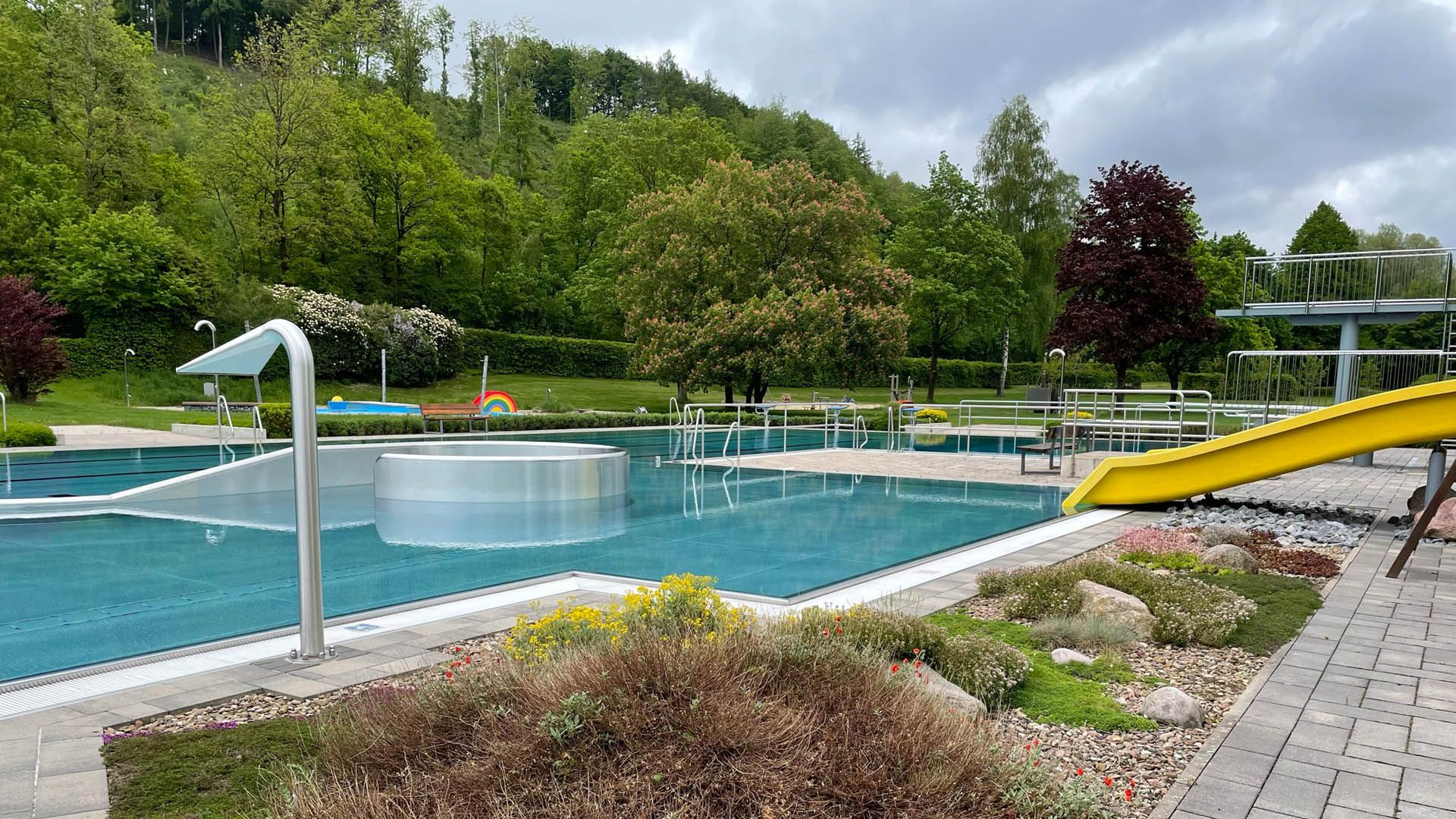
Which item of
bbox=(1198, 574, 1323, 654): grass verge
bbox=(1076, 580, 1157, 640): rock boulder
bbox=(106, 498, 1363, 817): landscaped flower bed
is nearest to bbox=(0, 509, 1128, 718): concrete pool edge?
bbox=(106, 498, 1363, 817): landscaped flower bed

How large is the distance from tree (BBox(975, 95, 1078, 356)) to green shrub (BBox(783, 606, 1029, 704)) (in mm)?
37148

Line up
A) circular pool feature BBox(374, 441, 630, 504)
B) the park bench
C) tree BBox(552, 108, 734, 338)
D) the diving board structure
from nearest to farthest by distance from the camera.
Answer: circular pool feature BBox(374, 441, 630, 504), the park bench, the diving board structure, tree BBox(552, 108, 734, 338)

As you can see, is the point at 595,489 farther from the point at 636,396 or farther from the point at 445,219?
the point at 445,219

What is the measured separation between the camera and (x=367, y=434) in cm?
1972

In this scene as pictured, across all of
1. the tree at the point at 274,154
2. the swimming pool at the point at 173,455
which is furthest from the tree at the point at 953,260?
the tree at the point at 274,154

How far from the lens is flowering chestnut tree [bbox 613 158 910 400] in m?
23.2

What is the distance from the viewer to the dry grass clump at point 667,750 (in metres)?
2.27

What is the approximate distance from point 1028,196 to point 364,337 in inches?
1142

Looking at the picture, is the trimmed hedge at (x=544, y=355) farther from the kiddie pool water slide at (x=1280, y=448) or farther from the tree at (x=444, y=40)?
the tree at (x=444, y=40)

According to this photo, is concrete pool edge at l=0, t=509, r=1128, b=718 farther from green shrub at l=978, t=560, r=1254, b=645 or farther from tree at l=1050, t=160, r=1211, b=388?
Answer: tree at l=1050, t=160, r=1211, b=388

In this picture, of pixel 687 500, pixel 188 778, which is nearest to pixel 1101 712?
pixel 188 778

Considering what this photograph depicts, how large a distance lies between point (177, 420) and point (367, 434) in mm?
5801

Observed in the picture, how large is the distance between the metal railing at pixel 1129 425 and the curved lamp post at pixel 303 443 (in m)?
10.0

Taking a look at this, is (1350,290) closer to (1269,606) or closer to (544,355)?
(1269,606)
